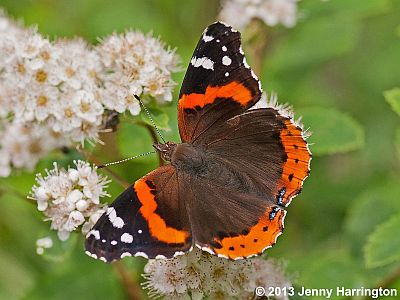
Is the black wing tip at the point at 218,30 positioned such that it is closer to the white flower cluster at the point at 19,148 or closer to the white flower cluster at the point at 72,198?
the white flower cluster at the point at 72,198

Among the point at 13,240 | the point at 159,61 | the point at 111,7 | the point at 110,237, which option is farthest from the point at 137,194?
the point at 111,7

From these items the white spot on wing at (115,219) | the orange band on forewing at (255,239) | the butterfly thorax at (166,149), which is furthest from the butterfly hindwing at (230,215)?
the white spot on wing at (115,219)

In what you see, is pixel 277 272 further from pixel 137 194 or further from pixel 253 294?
pixel 137 194

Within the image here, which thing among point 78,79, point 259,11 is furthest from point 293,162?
point 259,11

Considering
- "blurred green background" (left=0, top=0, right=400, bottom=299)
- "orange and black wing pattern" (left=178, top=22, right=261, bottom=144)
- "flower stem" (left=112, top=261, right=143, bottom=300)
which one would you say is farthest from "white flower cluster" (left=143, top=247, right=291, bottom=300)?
"flower stem" (left=112, top=261, right=143, bottom=300)

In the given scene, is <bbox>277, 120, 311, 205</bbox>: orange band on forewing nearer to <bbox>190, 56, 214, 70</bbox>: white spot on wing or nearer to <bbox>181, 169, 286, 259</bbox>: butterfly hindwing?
<bbox>181, 169, 286, 259</bbox>: butterfly hindwing
